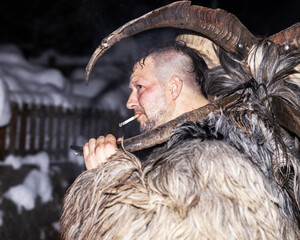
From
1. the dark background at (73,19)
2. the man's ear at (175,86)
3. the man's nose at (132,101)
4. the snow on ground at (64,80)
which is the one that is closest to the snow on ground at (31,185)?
the snow on ground at (64,80)

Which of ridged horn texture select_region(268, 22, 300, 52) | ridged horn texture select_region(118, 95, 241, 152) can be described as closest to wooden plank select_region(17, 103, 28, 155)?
ridged horn texture select_region(118, 95, 241, 152)

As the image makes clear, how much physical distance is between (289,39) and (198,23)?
0.99ft

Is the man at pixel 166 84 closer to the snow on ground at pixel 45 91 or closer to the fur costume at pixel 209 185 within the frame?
the fur costume at pixel 209 185

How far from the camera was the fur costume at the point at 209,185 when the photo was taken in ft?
2.57

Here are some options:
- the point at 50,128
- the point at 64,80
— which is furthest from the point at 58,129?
the point at 64,80

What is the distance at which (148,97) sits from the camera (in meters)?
1.21

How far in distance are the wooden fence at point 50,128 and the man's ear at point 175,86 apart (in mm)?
3426

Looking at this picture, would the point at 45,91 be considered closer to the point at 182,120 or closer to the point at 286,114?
the point at 182,120

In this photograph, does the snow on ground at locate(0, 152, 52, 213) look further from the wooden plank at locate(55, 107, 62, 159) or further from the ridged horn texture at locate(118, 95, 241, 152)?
the ridged horn texture at locate(118, 95, 241, 152)

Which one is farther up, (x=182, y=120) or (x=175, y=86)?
(x=175, y=86)

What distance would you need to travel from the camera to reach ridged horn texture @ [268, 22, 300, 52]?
1.05 metres

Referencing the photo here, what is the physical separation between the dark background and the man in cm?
Result: 137

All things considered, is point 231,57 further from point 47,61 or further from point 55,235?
point 47,61

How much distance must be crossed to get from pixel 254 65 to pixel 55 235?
11.6 ft
